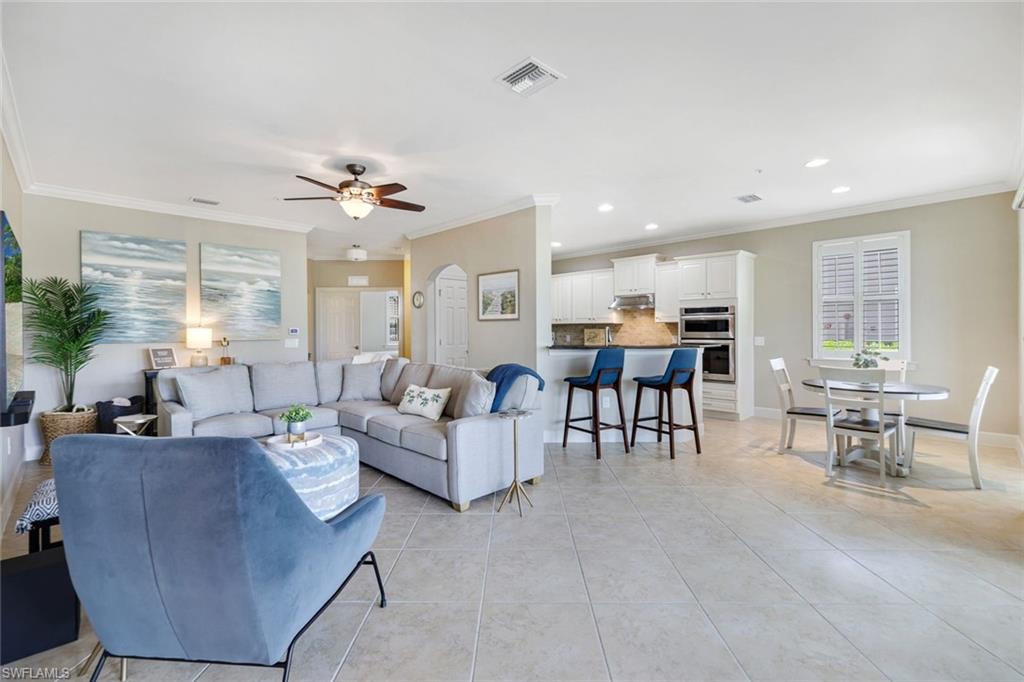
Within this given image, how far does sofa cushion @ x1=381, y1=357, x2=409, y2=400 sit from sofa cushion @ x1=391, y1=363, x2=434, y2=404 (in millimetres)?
51

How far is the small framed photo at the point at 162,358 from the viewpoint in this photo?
4.88 metres

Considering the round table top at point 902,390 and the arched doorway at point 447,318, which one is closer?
the round table top at point 902,390

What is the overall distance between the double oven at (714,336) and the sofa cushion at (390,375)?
12.9 feet

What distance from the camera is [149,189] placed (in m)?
4.44

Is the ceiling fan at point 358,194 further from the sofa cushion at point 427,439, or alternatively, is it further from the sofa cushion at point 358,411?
the sofa cushion at point 427,439

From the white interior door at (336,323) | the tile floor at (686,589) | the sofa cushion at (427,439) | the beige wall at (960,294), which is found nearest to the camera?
the tile floor at (686,589)

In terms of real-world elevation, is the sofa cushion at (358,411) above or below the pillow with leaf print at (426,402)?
below

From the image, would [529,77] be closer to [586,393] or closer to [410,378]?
[410,378]

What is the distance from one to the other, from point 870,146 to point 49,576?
547cm

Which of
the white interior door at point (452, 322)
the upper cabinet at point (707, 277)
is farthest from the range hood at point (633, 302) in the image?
the white interior door at point (452, 322)

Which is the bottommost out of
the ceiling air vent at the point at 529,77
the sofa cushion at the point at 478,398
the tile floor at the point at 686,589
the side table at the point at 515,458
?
the tile floor at the point at 686,589

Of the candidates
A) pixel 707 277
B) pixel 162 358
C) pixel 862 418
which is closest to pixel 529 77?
pixel 862 418

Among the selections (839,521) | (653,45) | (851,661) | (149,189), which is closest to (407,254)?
(149,189)

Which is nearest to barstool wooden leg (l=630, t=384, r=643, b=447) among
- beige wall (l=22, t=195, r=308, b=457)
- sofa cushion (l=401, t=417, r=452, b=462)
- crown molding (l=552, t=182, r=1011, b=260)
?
sofa cushion (l=401, t=417, r=452, b=462)
